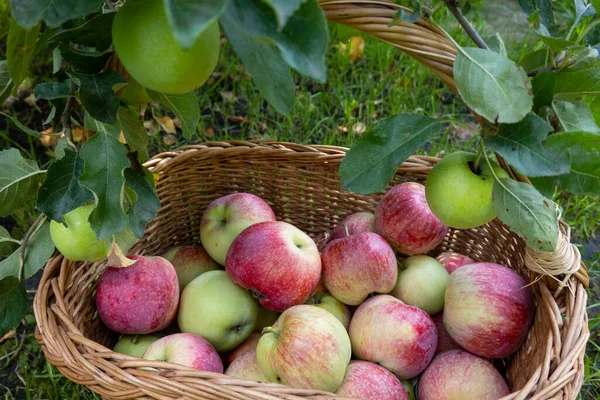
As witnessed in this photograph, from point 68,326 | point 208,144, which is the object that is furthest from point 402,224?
point 68,326

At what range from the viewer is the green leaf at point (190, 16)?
43 cm

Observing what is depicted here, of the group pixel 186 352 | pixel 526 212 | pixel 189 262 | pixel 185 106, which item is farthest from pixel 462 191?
pixel 189 262

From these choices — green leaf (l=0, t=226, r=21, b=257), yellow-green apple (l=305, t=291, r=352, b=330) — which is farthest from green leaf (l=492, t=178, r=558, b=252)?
green leaf (l=0, t=226, r=21, b=257)

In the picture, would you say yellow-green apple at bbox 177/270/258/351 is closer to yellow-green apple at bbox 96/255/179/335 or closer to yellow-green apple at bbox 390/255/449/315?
yellow-green apple at bbox 96/255/179/335

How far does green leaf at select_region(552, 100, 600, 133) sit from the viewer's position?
0.84m

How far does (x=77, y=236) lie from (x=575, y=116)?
0.77 meters

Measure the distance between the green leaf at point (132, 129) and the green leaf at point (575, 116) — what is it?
0.62 m

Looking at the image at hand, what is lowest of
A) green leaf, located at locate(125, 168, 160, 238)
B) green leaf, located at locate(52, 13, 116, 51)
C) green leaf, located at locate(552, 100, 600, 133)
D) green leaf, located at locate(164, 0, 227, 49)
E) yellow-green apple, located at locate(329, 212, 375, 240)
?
yellow-green apple, located at locate(329, 212, 375, 240)

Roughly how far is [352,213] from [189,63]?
920 millimetres

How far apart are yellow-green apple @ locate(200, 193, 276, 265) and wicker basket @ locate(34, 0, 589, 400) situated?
0.11m

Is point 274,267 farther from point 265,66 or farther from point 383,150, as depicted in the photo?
point 265,66

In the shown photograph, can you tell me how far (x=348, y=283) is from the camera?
1.13 m

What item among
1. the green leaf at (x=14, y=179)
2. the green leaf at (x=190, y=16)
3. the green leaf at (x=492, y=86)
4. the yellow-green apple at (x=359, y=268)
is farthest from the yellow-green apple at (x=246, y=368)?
the green leaf at (x=190, y=16)

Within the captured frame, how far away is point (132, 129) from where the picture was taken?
0.89 m
